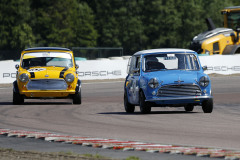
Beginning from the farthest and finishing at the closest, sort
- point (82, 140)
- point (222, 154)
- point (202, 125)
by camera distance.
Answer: point (202, 125) → point (82, 140) → point (222, 154)

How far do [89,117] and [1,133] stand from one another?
367 cm

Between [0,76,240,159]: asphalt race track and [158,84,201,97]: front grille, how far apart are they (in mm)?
490

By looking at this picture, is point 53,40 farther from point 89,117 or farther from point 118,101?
point 89,117

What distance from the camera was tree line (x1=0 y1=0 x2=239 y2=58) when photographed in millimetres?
77000

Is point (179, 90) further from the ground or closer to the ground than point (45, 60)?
closer to the ground

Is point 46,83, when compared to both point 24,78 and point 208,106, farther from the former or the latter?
point 208,106

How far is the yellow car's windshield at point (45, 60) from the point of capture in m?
20.6

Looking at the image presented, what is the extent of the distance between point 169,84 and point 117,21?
213ft

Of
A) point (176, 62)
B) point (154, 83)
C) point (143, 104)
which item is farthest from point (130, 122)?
point (176, 62)

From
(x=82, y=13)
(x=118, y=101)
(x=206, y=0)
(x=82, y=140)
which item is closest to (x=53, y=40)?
(x=82, y=13)

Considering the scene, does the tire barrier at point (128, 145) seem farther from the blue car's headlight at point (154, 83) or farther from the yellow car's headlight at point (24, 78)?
the yellow car's headlight at point (24, 78)

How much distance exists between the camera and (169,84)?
1522 cm

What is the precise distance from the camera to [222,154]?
8.79 meters

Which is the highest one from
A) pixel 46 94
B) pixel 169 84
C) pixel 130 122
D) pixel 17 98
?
pixel 169 84
